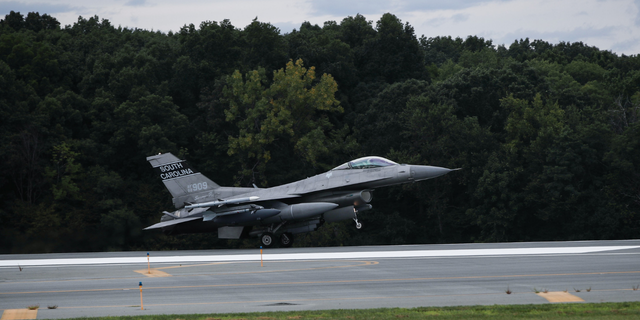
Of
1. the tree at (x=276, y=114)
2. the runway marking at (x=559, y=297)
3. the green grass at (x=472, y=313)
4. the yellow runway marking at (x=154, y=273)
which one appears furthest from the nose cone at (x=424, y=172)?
the tree at (x=276, y=114)

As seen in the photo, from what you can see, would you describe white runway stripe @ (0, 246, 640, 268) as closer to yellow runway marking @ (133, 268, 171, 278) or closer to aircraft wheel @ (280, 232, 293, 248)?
yellow runway marking @ (133, 268, 171, 278)

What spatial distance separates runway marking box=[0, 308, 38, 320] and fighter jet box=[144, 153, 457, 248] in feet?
42.7

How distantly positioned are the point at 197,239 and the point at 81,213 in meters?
7.85

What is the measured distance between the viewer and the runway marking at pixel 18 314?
1283 centimetres

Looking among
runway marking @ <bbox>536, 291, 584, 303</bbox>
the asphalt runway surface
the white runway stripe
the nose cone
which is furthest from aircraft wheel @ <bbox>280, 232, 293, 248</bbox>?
runway marking @ <bbox>536, 291, 584, 303</bbox>

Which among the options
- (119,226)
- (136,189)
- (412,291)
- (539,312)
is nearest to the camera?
(539,312)

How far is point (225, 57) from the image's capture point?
52.7m

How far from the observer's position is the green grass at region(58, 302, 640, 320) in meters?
12.1

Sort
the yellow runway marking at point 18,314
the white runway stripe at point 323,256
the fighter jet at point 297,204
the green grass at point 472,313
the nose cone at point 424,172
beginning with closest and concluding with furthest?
the green grass at point 472,313, the yellow runway marking at point 18,314, the white runway stripe at point 323,256, the nose cone at point 424,172, the fighter jet at point 297,204

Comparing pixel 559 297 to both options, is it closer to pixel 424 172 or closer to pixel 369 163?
pixel 424 172

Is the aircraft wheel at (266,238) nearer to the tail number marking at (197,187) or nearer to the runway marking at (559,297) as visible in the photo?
the tail number marking at (197,187)

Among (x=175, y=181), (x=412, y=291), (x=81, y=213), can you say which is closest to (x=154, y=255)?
(x=175, y=181)

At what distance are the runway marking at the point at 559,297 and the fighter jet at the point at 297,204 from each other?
11751 mm

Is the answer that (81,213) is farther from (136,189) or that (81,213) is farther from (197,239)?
(197,239)
